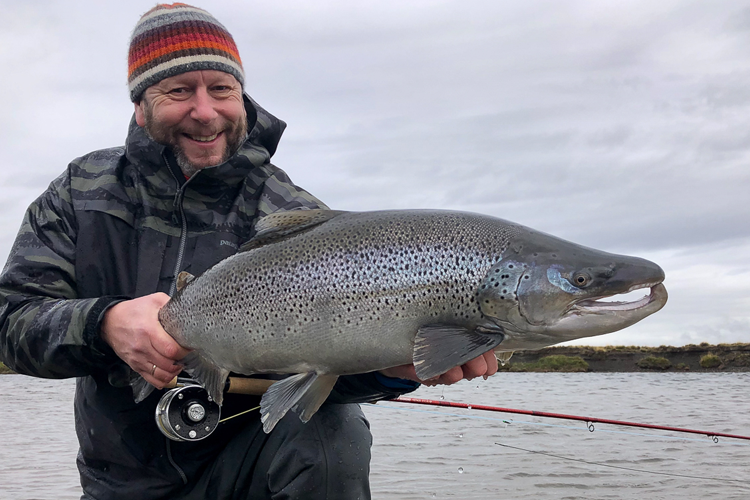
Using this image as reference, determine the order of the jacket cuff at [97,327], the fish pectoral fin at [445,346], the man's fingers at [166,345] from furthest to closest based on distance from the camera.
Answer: the jacket cuff at [97,327]
the man's fingers at [166,345]
the fish pectoral fin at [445,346]

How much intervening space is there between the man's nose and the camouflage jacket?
9.6 inches

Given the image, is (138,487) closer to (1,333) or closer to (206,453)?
(206,453)

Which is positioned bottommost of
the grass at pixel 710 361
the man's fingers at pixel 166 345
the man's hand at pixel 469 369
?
the grass at pixel 710 361

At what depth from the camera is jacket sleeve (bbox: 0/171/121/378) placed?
2.89m

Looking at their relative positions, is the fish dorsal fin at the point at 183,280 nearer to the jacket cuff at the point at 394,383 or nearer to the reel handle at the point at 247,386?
the reel handle at the point at 247,386

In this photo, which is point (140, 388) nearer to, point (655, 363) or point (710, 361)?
point (655, 363)

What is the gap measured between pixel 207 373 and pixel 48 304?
0.83 metres

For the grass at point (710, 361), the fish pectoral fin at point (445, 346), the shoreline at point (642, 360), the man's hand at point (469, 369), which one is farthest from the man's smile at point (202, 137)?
the grass at point (710, 361)

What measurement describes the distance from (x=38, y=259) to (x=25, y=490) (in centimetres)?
421

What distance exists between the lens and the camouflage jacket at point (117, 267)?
298 centimetres

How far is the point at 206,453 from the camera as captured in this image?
131 inches

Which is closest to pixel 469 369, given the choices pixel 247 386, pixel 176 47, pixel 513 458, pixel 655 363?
pixel 247 386

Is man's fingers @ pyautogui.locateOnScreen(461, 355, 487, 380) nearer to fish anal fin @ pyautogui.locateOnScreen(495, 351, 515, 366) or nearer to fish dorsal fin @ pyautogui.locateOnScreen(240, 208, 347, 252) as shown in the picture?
fish anal fin @ pyautogui.locateOnScreen(495, 351, 515, 366)

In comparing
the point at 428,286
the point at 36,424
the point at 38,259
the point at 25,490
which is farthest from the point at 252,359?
the point at 36,424
